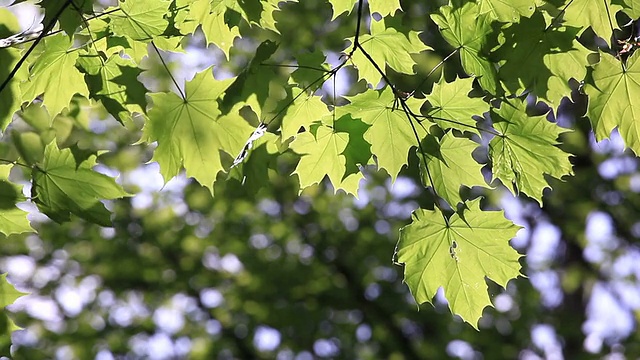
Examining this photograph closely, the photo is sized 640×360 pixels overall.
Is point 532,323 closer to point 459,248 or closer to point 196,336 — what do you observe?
point 196,336

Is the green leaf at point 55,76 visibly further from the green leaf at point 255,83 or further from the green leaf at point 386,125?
the green leaf at point 386,125

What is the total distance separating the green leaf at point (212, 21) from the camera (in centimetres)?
179

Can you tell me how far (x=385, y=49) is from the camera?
1.92 metres

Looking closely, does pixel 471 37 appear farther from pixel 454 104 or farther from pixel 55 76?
pixel 55 76

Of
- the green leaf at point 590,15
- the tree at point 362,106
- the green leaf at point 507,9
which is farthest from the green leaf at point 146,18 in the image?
the green leaf at point 590,15

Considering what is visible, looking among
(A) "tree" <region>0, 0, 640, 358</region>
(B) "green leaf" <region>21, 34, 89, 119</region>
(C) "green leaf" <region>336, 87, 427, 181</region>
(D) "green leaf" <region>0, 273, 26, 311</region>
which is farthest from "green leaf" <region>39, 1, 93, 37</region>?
(D) "green leaf" <region>0, 273, 26, 311</region>

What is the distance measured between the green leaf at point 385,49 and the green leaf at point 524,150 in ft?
0.96

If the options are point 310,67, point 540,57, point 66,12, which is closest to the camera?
point 66,12

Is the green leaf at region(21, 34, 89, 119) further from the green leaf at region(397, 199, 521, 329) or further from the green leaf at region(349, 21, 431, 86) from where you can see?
the green leaf at region(397, 199, 521, 329)

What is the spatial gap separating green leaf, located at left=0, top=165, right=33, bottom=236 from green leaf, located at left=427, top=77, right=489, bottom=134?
1097 mm

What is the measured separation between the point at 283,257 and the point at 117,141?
2.35 meters

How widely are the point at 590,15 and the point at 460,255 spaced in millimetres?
712

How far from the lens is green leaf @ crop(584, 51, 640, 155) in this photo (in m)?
1.70

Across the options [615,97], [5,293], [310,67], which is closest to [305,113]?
[310,67]
